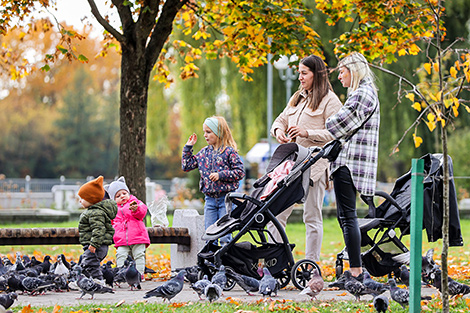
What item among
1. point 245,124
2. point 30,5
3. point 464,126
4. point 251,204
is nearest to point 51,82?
point 245,124

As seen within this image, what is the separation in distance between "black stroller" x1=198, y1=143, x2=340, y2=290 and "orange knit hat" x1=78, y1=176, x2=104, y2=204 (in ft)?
3.81

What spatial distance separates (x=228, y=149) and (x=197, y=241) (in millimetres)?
1129

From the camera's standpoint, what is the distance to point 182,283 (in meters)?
5.12

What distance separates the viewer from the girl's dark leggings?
5852 mm

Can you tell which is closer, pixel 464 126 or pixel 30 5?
pixel 30 5

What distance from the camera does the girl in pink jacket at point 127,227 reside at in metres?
7.06

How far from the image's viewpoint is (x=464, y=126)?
24359 millimetres

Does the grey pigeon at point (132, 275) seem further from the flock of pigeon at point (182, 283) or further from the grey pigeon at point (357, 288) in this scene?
the grey pigeon at point (357, 288)

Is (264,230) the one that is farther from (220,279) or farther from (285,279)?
(220,279)

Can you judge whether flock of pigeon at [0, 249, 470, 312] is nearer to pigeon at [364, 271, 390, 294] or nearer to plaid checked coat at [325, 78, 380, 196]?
pigeon at [364, 271, 390, 294]

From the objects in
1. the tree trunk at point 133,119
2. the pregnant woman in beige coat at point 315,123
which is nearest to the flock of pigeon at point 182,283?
the pregnant woman in beige coat at point 315,123

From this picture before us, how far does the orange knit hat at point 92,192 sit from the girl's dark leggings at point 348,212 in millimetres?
2256

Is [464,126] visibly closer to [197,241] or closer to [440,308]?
[197,241]

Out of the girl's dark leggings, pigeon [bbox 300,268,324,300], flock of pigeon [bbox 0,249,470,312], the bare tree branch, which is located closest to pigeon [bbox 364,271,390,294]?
flock of pigeon [bbox 0,249,470,312]
